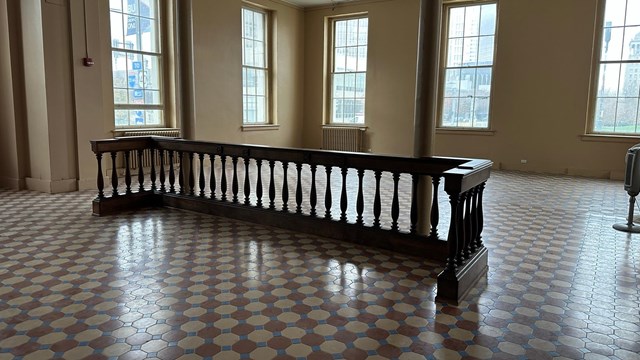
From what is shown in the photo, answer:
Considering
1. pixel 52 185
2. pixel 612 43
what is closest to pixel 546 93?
pixel 612 43

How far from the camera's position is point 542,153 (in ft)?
34.8

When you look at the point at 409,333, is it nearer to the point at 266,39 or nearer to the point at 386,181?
the point at 386,181

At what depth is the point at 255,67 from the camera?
12273mm

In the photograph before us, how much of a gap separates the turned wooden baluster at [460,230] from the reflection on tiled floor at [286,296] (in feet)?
0.92

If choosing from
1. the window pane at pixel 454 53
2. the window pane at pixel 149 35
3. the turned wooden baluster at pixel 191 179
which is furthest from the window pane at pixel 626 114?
the window pane at pixel 149 35

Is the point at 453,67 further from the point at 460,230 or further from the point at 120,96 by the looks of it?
the point at 460,230

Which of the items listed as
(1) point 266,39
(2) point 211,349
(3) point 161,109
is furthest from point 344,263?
(1) point 266,39

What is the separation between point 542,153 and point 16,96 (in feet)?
32.9

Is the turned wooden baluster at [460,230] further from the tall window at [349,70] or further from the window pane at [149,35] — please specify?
the tall window at [349,70]

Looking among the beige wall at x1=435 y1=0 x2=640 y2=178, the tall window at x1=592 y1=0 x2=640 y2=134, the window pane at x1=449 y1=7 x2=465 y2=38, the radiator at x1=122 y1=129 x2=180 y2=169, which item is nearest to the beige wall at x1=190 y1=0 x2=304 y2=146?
the radiator at x1=122 y1=129 x2=180 y2=169

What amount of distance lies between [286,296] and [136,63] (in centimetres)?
743

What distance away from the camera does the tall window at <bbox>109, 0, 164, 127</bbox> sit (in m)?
9.08

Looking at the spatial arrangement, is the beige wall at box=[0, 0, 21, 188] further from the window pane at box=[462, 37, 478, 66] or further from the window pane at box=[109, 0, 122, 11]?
the window pane at box=[462, 37, 478, 66]

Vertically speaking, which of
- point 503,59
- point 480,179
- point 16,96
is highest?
point 503,59
